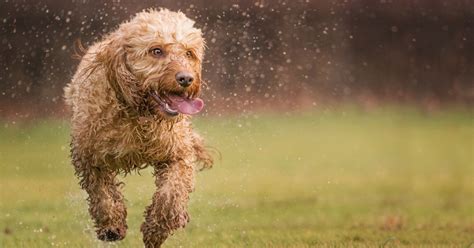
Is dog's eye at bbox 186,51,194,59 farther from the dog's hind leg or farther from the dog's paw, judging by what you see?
the dog's paw

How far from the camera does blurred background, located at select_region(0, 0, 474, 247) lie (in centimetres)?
992

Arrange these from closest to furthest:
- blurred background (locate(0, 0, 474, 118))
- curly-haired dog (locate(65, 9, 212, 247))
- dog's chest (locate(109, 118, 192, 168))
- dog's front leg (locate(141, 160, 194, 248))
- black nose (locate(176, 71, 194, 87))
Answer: black nose (locate(176, 71, 194, 87))
curly-haired dog (locate(65, 9, 212, 247))
dog's front leg (locate(141, 160, 194, 248))
dog's chest (locate(109, 118, 192, 168))
blurred background (locate(0, 0, 474, 118))

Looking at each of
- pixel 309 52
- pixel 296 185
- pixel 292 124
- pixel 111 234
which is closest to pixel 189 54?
pixel 111 234

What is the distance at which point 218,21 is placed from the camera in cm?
1333

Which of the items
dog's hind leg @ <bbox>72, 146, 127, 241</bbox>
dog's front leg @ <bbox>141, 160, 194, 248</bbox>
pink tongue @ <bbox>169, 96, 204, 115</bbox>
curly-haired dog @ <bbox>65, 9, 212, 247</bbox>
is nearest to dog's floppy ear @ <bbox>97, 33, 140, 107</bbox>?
curly-haired dog @ <bbox>65, 9, 212, 247</bbox>

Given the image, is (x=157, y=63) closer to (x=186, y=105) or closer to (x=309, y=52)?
(x=186, y=105)

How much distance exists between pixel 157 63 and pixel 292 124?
9333 millimetres

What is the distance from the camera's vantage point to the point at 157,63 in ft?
22.5

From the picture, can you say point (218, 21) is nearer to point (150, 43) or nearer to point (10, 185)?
point (10, 185)

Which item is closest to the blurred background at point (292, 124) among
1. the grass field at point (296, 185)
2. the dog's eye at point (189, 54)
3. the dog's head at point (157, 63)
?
the grass field at point (296, 185)

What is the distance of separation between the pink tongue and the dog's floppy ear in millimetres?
350

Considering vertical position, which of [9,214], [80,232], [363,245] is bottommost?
[363,245]

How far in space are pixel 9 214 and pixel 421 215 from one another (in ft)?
12.1

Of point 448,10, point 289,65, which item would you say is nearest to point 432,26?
point 448,10
